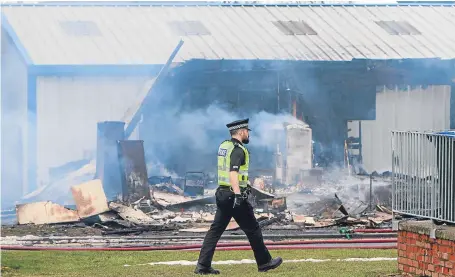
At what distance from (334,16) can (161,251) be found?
1856 centimetres

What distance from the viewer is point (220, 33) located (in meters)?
30.5

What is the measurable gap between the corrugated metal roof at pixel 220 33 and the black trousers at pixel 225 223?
17.0 m

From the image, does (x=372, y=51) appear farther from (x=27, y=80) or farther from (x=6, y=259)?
(x=6, y=259)

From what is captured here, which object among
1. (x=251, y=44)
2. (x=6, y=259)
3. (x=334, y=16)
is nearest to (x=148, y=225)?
(x=6, y=259)

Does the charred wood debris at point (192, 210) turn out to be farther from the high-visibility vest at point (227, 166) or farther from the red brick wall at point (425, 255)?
the red brick wall at point (425, 255)

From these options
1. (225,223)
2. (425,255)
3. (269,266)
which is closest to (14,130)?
(225,223)

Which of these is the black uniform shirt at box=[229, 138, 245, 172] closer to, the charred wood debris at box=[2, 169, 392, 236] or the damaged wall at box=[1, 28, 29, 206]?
the charred wood debris at box=[2, 169, 392, 236]

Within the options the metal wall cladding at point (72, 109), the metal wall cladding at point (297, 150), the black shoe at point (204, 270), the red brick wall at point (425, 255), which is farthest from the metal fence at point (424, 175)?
the metal wall cladding at point (72, 109)

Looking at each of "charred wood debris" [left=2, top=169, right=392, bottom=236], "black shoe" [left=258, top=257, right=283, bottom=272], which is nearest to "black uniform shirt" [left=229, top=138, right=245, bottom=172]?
"black shoe" [left=258, top=257, right=283, bottom=272]

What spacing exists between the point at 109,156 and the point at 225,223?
13.8 meters

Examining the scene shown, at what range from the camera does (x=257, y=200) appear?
76.0ft

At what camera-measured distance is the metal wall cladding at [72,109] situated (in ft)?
92.1

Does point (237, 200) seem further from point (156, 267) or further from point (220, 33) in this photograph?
point (220, 33)

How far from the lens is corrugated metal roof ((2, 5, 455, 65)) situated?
94.8ft
